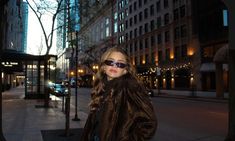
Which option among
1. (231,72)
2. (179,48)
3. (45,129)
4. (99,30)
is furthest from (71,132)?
(99,30)

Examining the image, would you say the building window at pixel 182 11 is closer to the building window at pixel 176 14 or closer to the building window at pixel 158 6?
the building window at pixel 176 14

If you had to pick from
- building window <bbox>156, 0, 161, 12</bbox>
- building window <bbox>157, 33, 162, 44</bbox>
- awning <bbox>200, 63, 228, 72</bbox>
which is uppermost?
building window <bbox>156, 0, 161, 12</bbox>

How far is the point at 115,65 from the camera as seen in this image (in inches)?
118

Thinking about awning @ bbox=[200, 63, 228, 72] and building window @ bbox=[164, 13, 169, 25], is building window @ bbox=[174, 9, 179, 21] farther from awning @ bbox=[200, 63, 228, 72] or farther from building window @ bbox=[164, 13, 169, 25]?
awning @ bbox=[200, 63, 228, 72]

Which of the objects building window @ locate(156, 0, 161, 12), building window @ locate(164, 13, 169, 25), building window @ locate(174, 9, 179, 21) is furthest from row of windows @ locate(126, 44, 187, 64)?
building window @ locate(156, 0, 161, 12)

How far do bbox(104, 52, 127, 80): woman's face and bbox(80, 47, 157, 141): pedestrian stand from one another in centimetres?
2

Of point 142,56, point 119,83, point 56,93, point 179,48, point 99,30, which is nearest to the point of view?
point 119,83

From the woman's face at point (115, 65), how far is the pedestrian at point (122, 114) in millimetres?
21

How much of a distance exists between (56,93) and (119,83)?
128 ft

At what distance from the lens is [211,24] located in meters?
44.3

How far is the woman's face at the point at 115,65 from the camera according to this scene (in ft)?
9.79

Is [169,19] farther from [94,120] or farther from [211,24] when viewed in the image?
[94,120]

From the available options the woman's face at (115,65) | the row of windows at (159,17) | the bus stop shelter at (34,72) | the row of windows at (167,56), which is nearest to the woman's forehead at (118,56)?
the woman's face at (115,65)

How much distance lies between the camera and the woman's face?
2.98 meters
